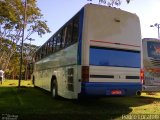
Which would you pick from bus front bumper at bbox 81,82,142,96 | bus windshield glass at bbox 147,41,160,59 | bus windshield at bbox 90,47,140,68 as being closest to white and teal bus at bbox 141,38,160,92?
bus windshield glass at bbox 147,41,160,59

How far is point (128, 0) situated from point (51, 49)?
18.0ft

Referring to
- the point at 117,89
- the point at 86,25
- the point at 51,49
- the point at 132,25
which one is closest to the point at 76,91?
the point at 117,89

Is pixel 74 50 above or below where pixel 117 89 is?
above

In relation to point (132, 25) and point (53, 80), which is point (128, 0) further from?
point (53, 80)

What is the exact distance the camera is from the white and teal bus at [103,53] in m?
9.96

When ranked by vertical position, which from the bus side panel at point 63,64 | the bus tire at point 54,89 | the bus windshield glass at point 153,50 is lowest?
the bus tire at point 54,89

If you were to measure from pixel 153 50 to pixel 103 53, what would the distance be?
4160mm

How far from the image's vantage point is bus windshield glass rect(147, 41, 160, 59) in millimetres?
13414

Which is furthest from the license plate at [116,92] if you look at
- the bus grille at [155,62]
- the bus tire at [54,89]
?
the bus tire at [54,89]

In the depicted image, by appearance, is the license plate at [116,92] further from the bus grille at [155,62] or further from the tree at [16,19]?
the tree at [16,19]

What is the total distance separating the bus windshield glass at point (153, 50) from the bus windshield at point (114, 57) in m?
2.67

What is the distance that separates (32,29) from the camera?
117 feet

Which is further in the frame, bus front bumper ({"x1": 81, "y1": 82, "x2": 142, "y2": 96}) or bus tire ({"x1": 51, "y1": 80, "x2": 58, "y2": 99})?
bus tire ({"x1": 51, "y1": 80, "x2": 58, "y2": 99})

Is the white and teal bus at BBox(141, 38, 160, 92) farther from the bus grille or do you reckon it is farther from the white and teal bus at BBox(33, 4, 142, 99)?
the white and teal bus at BBox(33, 4, 142, 99)
